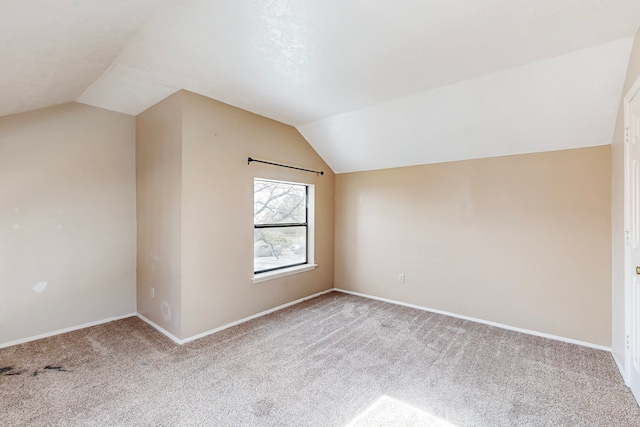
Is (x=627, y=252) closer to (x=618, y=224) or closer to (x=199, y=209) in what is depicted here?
(x=618, y=224)

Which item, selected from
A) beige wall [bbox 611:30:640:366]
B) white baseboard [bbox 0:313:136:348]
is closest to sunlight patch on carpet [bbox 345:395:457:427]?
beige wall [bbox 611:30:640:366]

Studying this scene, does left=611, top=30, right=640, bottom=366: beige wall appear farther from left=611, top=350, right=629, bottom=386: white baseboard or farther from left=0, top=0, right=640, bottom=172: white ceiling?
left=0, top=0, right=640, bottom=172: white ceiling

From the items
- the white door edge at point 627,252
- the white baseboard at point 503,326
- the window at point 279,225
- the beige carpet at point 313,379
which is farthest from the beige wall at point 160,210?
the white door edge at point 627,252

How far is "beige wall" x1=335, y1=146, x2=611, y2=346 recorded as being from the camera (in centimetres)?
285

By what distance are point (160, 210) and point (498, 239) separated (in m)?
3.84

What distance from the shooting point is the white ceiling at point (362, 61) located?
1690 mm

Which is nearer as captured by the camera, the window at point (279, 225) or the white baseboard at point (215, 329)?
the white baseboard at point (215, 329)

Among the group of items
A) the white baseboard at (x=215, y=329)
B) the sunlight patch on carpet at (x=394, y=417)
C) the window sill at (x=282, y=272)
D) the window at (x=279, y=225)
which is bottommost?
the sunlight patch on carpet at (x=394, y=417)

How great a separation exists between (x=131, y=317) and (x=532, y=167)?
4.97m

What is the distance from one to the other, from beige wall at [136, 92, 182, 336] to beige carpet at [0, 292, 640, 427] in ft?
1.10

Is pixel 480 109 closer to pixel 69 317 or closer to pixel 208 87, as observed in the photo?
pixel 208 87

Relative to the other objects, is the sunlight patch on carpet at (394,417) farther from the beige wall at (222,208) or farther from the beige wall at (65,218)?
the beige wall at (65,218)

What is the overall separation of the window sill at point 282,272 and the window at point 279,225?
8 cm

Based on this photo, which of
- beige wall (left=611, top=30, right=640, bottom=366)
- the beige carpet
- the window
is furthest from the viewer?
the window
